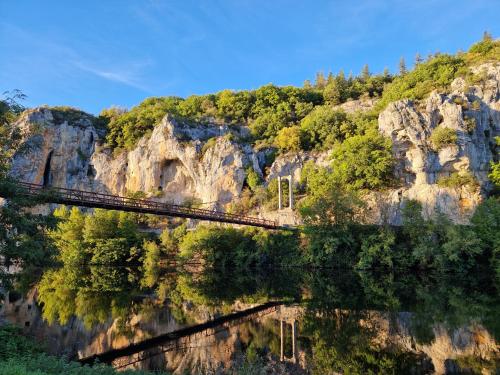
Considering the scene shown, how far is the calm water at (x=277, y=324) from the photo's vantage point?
9562 mm

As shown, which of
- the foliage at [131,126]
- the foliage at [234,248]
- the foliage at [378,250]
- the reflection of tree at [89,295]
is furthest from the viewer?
the foliage at [131,126]

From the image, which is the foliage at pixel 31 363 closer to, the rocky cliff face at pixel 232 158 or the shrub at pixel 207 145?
the rocky cliff face at pixel 232 158

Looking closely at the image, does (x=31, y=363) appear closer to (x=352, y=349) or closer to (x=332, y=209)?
(x=352, y=349)

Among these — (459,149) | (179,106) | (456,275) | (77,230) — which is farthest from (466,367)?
(179,106)

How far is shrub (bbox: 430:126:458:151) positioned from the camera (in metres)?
31.0

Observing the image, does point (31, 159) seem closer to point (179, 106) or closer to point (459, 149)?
point (179, 106)

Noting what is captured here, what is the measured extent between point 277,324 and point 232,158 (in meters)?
28.2

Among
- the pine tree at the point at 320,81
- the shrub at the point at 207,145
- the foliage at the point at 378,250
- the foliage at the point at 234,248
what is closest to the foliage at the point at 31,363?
the foliage at the point at 234,248

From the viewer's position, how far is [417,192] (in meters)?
29.2

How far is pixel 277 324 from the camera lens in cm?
1329

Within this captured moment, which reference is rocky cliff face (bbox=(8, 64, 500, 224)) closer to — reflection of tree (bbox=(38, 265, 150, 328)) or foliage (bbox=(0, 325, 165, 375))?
reflection of tree (bbox=(38, 265, 150, 328))

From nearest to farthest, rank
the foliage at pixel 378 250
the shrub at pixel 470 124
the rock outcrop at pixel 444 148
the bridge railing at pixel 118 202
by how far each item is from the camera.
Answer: the bridge railing at pixel 118 202 < the foliage at pixel 378 250 < the rock outcrop at pixel 444 148 < the shrub at pixel 470 124

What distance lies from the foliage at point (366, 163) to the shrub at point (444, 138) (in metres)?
3.55

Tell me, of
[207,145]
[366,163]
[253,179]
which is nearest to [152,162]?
[207,145]
